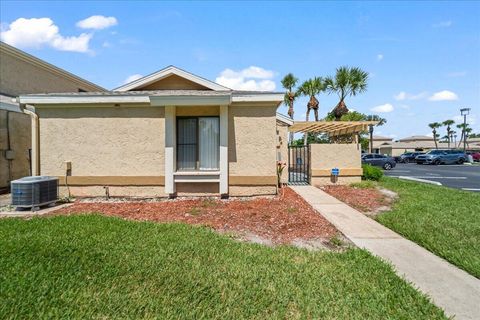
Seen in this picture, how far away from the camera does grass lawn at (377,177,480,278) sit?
4.90m

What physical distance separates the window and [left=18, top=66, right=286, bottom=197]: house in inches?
1.4

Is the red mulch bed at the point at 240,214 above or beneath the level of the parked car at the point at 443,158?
beneath

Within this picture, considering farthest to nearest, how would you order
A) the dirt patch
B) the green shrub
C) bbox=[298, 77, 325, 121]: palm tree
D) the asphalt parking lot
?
bbox=[298, 77, 325, 121]: palm tree
the asphalt parking lot
the green shrub
the dirt patch

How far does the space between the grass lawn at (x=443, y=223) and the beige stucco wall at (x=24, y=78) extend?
1714 cm

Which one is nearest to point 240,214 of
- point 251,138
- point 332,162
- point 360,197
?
point 251,138

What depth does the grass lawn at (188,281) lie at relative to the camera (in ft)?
10.2

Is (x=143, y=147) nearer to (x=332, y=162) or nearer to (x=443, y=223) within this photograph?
(x=332, y=162)

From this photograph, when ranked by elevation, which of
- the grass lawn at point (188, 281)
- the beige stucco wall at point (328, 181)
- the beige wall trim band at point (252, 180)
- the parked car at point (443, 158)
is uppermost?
the parked car at point (443, 158)

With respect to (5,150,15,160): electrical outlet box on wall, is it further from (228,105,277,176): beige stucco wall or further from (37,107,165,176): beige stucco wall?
(228,105,277,176): beige stucco wall

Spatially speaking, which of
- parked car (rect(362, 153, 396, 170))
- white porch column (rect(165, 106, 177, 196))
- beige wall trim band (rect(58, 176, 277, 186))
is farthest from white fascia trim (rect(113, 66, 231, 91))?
parked car (rect(362, 153, 396, 170))

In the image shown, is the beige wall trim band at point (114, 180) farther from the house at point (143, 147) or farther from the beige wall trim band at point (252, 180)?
the beige wall trim band at point (252, 180)

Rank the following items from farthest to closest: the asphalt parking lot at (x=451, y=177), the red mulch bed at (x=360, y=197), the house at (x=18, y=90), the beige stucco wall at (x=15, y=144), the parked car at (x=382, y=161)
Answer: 1. the parked car at (x=382, y=161)
2. the asphalt parking lot at (x=451, y=177)
3. the house at (x=18, y=90)
4. the beige stucco wall at (x=15, y=144)
5. the red mulch bed at (x=360, y=197)

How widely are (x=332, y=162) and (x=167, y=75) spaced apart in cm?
856

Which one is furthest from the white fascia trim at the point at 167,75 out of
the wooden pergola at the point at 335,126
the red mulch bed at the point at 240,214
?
the wooden pergola at the point at 335,126
